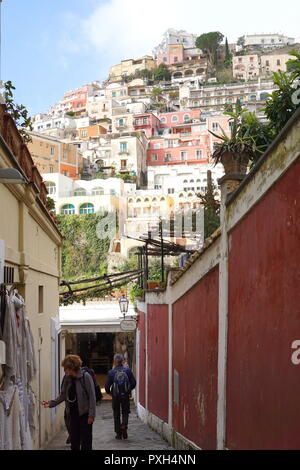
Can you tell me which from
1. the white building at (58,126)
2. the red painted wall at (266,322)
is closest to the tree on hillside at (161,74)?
the white building at (58,126)

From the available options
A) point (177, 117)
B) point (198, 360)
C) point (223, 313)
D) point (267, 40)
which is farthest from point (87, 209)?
point (267, 40)

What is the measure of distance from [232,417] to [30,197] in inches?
163

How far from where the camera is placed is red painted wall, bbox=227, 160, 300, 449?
4496 mm

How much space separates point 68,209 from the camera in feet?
192

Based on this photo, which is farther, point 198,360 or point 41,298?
point 41,298

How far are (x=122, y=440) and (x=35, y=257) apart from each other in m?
3.69

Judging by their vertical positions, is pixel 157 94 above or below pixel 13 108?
above

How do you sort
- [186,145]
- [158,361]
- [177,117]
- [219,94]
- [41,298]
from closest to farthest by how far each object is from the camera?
[41,298], [158,361], [186,145], [177,117], [219,94]

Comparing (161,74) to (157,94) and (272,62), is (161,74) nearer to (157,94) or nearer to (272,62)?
(157,94)

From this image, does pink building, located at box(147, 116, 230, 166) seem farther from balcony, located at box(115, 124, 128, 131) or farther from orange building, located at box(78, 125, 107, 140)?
orange building, located at box(78, 125, 107, 140)

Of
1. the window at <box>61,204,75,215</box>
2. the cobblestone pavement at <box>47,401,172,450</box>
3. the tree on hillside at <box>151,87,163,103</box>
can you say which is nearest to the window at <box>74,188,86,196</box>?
the window at <box>61,204,75,215</box>

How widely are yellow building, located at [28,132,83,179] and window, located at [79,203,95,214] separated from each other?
10780mm

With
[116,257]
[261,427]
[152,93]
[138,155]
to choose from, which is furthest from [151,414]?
[152,93]
